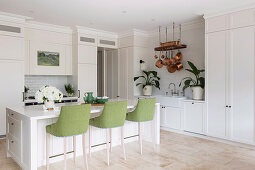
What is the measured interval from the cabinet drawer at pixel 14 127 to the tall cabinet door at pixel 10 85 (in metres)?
1.55

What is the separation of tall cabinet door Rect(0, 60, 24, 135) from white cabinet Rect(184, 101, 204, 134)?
12.6 ft

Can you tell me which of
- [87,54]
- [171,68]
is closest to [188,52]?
[171,68]

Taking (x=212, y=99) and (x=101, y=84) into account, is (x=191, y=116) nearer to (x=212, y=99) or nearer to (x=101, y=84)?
(x=212, y=99)

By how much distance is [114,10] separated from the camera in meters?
4.46

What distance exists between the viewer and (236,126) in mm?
4133

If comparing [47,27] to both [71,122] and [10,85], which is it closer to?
[10,85]

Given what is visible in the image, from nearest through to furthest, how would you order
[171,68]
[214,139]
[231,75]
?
[231,75] < [214,139] < [171,68]

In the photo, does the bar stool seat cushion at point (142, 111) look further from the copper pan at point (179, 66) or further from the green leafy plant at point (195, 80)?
the copper pan at point (179, 66)

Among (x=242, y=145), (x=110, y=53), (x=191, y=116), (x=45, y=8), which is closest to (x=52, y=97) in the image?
(x=45, y=8)

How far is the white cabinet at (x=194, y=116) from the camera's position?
470cm

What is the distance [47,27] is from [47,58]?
798mm

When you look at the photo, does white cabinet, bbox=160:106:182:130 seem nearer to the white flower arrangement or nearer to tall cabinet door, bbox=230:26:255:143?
tall cabinet door, bbox=230:26:255:143

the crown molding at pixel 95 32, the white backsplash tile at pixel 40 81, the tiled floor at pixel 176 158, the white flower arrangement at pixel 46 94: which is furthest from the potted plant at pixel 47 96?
the crown molding at pixel 95 32

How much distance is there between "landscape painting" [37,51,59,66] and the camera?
18.0ft
